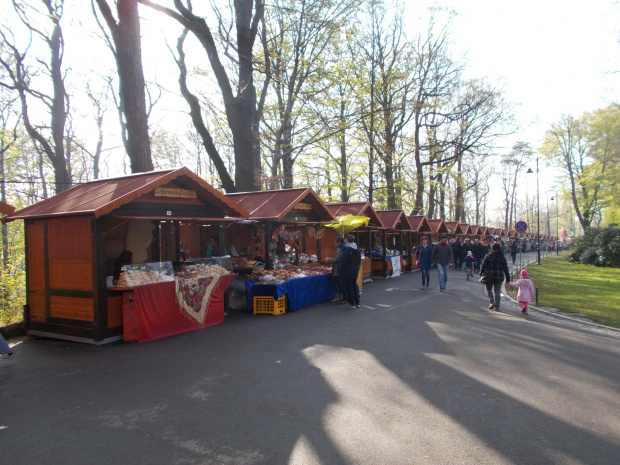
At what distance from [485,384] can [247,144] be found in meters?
14.0

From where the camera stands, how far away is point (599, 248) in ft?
95.9

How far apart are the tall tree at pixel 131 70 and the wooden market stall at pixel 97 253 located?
8.62 ft

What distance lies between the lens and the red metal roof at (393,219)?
66.9 ft

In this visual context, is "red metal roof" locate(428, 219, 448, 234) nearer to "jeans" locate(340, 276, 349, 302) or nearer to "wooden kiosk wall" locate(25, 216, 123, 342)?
"jeans" locate(340, 276, 349, 302)

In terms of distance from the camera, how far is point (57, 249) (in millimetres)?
8039

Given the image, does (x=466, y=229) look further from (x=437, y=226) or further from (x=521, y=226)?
(x=521, y=226)

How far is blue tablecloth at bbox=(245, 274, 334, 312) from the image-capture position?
10.5m

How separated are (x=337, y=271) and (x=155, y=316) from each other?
575 centimetres

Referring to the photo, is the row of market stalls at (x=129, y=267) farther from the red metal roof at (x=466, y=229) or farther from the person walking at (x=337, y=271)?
the red metal roof at (x=466, y=229)

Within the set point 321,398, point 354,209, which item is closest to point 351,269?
point 321,398

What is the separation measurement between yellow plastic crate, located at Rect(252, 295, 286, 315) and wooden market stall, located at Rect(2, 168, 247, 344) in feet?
4.11

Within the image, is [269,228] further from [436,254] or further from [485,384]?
[485,384]

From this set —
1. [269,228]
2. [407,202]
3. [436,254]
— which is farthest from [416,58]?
[269,228]

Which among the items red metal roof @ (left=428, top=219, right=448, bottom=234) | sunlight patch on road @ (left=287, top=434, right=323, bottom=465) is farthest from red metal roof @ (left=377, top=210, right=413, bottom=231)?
sunlight patch on road @ (left=287, top=434, right=323, bottom=465)
